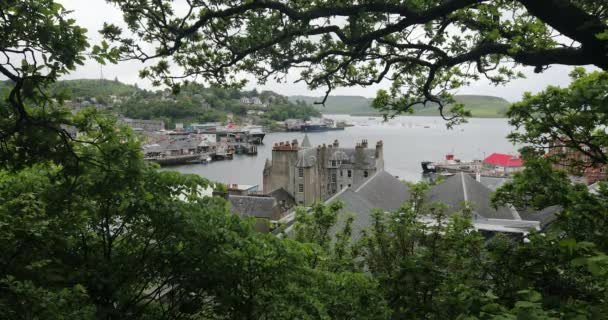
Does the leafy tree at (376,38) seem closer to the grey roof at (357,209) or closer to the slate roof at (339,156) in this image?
the grey roof at (357,209)

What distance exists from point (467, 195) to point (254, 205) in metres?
13.9

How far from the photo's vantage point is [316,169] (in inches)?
1698

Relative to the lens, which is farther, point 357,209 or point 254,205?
point 254,205

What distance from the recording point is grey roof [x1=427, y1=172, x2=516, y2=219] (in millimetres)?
20216

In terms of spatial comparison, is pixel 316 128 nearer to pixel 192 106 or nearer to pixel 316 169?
pixel 192 106

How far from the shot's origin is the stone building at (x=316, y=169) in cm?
4156

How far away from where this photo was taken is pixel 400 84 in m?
8.35

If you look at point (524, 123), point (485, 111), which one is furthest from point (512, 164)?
point (485, 111)

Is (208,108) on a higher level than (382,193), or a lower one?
higher

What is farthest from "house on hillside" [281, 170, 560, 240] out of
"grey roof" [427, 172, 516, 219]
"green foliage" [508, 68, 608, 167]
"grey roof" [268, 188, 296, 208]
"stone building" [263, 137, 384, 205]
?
"stone building" [263, 137, 384, 205]

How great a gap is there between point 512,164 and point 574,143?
5941 cm

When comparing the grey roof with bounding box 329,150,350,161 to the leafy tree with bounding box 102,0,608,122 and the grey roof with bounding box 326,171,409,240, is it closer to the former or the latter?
the grey roof with bounding box 326,171,409,240

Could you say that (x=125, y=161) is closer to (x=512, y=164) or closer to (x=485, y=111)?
(x=512, y=164)

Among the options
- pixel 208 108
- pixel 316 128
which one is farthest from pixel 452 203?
pixel 316 128
